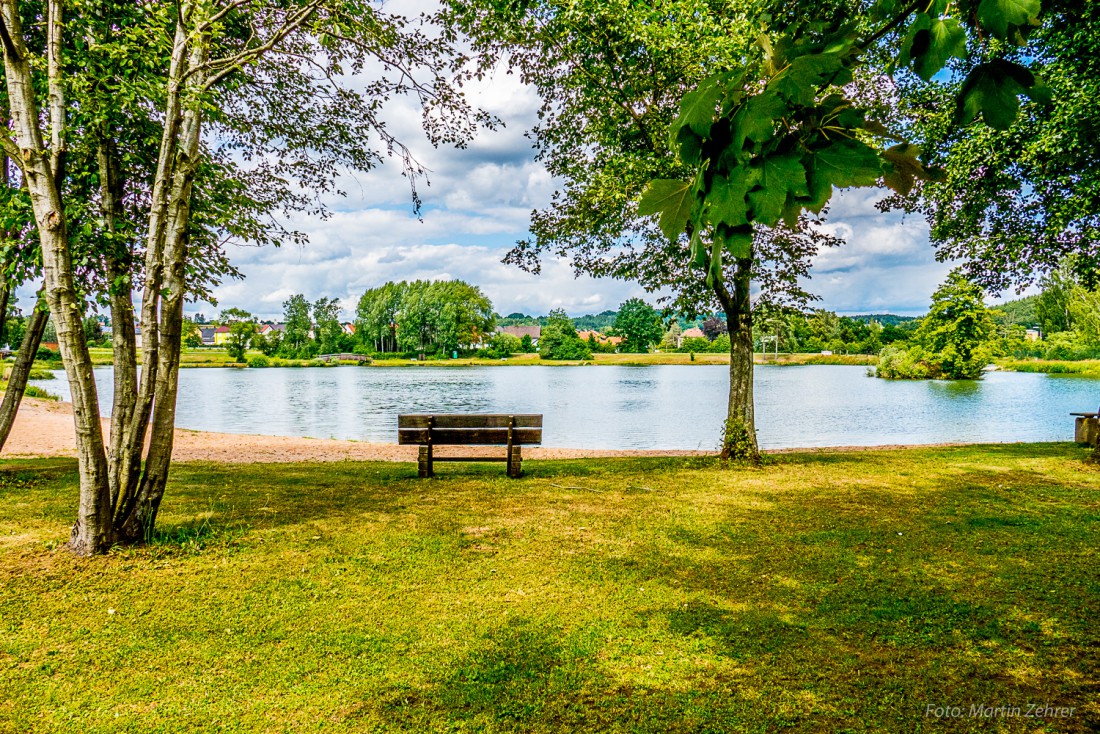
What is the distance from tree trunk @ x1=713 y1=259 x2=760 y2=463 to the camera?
9945 millimetres

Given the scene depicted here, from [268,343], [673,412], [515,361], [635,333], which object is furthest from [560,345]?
[673,412]

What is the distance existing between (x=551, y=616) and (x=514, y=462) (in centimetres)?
511

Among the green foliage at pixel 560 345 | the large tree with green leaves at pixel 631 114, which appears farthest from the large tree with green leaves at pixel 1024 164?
the green foliage at pixel 560 345

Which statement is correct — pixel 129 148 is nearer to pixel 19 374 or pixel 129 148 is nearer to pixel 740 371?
pixel 19 374

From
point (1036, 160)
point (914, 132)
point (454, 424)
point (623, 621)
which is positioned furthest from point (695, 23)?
point (623, 621)

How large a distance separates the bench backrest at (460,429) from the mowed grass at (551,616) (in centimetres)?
165

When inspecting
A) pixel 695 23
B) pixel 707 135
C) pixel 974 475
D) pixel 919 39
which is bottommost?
pixel 974 475

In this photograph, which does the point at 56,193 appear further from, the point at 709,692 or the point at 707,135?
the point at 709,692

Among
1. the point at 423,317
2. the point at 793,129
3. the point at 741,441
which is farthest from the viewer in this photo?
the point at 423,317

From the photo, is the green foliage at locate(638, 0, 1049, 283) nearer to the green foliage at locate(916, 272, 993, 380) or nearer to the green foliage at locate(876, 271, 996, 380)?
the green foliage at locate(876, 271, 996, 380)

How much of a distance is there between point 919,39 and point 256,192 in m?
10.1

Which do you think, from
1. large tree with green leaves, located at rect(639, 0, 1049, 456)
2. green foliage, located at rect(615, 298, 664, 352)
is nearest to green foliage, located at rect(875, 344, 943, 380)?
large tree with green leaves, located at rect(639, 0, 1049, 456)

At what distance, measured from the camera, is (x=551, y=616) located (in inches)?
159

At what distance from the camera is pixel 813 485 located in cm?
861
